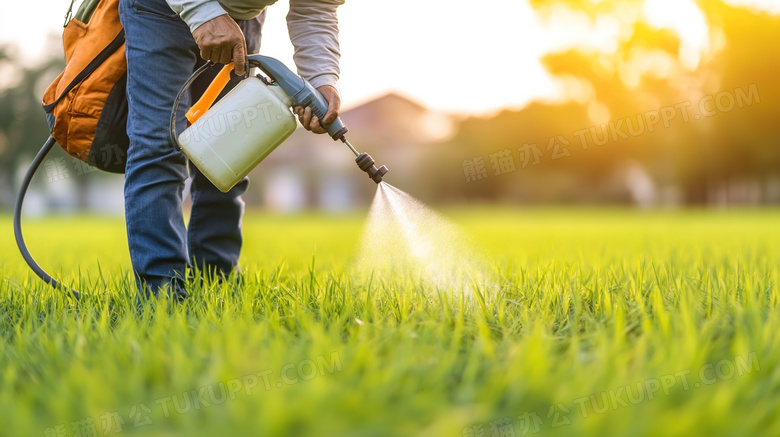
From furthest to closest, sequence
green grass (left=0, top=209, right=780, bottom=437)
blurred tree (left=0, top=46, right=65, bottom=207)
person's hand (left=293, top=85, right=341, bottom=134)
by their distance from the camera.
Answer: blurred tree (left=0, top=46, right=65, bottom=207) < person's hand (left=293, top=85, right=341, bottom=134) < green grass (left=0, top=209, right=780, bottom=437)

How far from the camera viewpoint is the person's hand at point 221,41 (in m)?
2.07

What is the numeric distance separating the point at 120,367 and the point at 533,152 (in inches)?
1033

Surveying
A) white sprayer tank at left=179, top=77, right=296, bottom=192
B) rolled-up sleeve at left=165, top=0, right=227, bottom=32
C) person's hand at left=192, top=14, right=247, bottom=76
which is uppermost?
rolled-up sleeve at left=165, top=0, right=227, bottom=32

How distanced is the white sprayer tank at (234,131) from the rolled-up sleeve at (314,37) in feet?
1.29

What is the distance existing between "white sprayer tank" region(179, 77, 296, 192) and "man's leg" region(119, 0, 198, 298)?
204 mm

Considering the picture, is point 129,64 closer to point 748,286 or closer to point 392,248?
point 392,248

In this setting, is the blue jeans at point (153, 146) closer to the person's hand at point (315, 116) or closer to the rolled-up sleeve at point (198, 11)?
the rolled-up sleeve at point (198, 11)

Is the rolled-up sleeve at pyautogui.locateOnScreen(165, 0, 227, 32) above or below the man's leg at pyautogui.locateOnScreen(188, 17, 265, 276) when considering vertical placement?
above

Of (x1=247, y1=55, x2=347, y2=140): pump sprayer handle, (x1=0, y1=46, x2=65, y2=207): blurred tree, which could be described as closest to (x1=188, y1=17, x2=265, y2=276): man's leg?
(x1=247, y1=55, x2=347, y2=140): pump sprayer handle

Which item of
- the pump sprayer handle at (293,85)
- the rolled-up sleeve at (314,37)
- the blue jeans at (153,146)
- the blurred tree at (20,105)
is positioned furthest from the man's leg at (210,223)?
the blurred tree at (20,105)

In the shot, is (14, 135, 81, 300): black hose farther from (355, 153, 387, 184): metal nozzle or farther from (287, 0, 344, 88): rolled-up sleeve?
(355, 153, 387, 184): metal nozzle

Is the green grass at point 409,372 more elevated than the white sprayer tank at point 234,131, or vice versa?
the white sprayer tank at point 234,131

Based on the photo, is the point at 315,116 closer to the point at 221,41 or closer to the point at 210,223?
the point at 221,41

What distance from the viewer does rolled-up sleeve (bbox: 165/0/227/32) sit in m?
2.08
